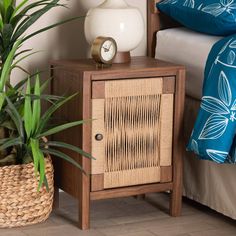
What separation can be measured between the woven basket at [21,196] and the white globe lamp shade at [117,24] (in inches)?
19.3

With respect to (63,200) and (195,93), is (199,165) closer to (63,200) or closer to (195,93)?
(195,93)

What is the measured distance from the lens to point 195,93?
2883 millimetres

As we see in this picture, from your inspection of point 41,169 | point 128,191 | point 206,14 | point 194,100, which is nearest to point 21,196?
point 41,169

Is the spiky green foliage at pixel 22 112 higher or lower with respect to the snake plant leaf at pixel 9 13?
lower

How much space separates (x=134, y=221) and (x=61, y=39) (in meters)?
0.79

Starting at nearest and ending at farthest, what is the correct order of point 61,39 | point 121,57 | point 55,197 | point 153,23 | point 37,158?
1. point 37,158
2. point 121,57
3. point 55,197
4. point 61,39
5. point 153,23

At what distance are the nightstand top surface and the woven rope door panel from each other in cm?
4

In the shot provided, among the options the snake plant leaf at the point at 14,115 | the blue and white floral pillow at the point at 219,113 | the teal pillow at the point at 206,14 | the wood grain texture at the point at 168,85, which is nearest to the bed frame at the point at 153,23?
the teal pillow at the point at 206,14

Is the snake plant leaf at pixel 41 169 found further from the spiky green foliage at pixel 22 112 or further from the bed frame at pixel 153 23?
the bed frame at pixel 153 23

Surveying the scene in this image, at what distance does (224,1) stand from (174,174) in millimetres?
668

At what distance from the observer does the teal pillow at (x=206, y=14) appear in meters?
2.77

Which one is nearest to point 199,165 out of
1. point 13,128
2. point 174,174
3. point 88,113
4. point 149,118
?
point 174,174

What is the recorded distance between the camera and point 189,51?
2.89 m

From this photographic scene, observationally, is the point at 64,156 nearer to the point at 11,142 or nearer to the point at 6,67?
the point at 11,142
